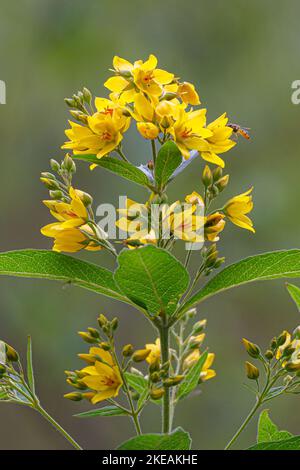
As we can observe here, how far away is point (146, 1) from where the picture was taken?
10.5ft

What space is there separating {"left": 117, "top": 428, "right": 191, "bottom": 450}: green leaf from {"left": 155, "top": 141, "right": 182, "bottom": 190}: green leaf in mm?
280

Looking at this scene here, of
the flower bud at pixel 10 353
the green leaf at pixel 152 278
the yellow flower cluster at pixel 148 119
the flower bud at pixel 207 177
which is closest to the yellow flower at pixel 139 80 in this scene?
the yellow flower cluster at pixel 148 119

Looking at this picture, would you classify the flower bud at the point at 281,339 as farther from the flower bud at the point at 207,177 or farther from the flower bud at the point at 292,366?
the flower bud at the point at 207,177

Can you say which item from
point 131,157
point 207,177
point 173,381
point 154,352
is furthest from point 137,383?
point 131,157

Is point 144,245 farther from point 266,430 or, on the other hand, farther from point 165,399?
point 266,430

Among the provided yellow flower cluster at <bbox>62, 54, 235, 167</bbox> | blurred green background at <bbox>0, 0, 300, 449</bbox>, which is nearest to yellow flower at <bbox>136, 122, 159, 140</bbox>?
yellow flower cluster at <bbox>62, 54, 235, 167</bbox>

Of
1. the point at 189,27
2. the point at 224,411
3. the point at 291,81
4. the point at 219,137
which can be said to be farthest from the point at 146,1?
the point at 219,137

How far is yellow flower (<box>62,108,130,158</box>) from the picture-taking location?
767mm

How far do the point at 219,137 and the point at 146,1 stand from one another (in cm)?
260

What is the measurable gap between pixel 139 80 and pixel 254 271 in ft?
0.85

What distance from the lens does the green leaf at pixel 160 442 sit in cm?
62

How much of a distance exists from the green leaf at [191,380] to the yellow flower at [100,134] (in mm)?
256

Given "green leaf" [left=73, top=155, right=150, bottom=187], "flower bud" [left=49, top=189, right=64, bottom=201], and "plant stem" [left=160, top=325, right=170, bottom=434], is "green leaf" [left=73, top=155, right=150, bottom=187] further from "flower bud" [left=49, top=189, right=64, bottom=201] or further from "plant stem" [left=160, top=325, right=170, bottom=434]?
"plant stem" [left=160, top=325, right=170, bottom=434]

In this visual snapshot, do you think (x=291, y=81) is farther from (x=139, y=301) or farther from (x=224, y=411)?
(x=139, y=301)
